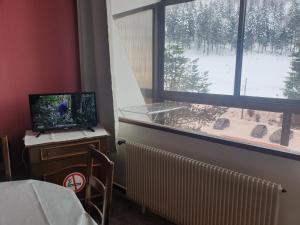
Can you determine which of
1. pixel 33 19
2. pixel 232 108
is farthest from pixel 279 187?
pixel 33 19

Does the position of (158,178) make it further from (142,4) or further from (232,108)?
(142,4)

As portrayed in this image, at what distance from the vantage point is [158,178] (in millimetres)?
2150

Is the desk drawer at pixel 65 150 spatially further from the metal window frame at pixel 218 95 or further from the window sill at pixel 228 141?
the metal window frame at pixel 218 95

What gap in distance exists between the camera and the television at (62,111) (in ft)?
7.38

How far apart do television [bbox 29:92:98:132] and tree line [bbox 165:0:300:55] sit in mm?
991

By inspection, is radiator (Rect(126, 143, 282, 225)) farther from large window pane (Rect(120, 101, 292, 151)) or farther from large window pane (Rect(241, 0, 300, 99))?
large window pane (Rect(241, 0, 300, 99))

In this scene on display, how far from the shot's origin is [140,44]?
2.77 meters

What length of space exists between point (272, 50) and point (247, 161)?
81cm

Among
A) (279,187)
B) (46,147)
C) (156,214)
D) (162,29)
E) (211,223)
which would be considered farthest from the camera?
(162,29)

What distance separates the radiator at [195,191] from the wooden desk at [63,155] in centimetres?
36

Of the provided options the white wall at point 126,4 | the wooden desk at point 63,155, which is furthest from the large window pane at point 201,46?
the wooden desk at point 63,155

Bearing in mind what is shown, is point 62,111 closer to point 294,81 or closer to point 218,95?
point 218,95

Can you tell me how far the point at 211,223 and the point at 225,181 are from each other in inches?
13.8

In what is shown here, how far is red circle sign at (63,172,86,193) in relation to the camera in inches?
88.4
